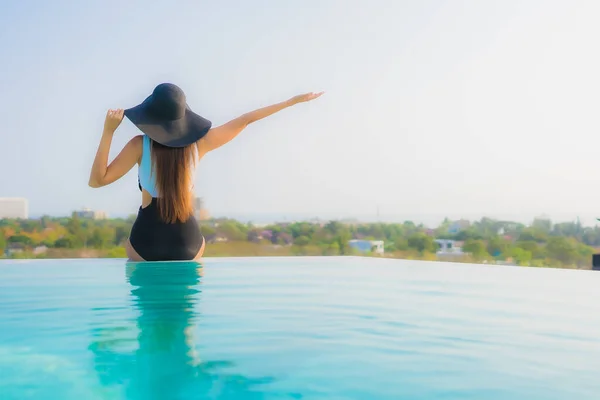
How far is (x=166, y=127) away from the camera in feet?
12.8

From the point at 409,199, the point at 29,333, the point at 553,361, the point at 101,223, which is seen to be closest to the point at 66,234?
the point at 101,223

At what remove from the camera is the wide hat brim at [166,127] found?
3.84m

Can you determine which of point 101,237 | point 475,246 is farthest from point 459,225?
point 101,237

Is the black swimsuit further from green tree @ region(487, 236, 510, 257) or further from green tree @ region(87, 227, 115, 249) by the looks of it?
green tree @ region(487, 236, 510, 257)

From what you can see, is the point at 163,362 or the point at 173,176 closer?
the point at 163,362

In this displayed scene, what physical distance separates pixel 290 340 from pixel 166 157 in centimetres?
211

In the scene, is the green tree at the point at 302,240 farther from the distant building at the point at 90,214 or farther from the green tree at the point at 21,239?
the green tree at the point at 21,239

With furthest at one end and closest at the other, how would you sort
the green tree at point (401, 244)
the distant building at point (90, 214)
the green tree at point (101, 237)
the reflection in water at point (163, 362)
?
the green tree at point (401, 244)
the distant building at point (90, 214)
the green tree at point (101, 237)
the reflection in water at point (163, 362)

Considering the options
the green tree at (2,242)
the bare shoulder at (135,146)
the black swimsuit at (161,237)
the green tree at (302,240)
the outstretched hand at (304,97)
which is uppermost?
the outstretched hand at (304,97)

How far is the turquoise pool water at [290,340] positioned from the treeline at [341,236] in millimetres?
6342

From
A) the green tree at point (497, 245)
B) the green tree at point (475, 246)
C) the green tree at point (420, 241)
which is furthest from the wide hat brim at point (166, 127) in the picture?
the green tree at point (497, 245)

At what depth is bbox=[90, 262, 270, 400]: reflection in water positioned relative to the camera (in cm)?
148

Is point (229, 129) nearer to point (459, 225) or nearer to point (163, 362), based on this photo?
point (163, 362)

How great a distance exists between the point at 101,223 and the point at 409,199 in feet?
57.4
